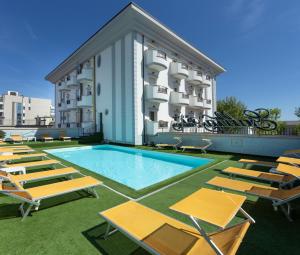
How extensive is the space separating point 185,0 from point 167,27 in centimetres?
326

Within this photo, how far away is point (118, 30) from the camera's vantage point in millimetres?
18531

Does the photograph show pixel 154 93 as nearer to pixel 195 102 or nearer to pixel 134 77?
pixel 134 77

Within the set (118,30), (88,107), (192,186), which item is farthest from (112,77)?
(192,186)

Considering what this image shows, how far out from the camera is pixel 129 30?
57.9 feet

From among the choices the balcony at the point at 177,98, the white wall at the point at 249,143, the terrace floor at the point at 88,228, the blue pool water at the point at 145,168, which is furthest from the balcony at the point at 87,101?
the terrace floor at the point at 88,228

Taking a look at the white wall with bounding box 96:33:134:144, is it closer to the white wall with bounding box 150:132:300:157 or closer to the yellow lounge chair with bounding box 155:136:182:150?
the yellow lounge chair with bounding box 155:136:182:150

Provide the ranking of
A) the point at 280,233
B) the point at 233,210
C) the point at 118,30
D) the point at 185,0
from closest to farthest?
the point at 233,210
the point at 280,233
the point at 185,0
the point at 118,30

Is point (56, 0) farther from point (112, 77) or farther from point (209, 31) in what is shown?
point (209, 31)

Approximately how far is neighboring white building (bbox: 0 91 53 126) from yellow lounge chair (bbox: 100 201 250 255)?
82.6 metres

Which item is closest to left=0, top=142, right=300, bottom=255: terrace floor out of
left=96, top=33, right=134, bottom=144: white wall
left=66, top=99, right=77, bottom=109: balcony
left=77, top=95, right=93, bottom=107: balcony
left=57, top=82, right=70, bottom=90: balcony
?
left=96, top=33, right=134, bottom=144: white wall

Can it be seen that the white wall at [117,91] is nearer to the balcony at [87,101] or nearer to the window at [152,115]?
the balcony at [87,101]

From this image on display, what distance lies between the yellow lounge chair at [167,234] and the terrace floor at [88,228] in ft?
1.36

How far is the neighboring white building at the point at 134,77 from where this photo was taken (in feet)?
57.6

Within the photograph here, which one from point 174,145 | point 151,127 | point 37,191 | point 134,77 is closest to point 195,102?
point 151,127
